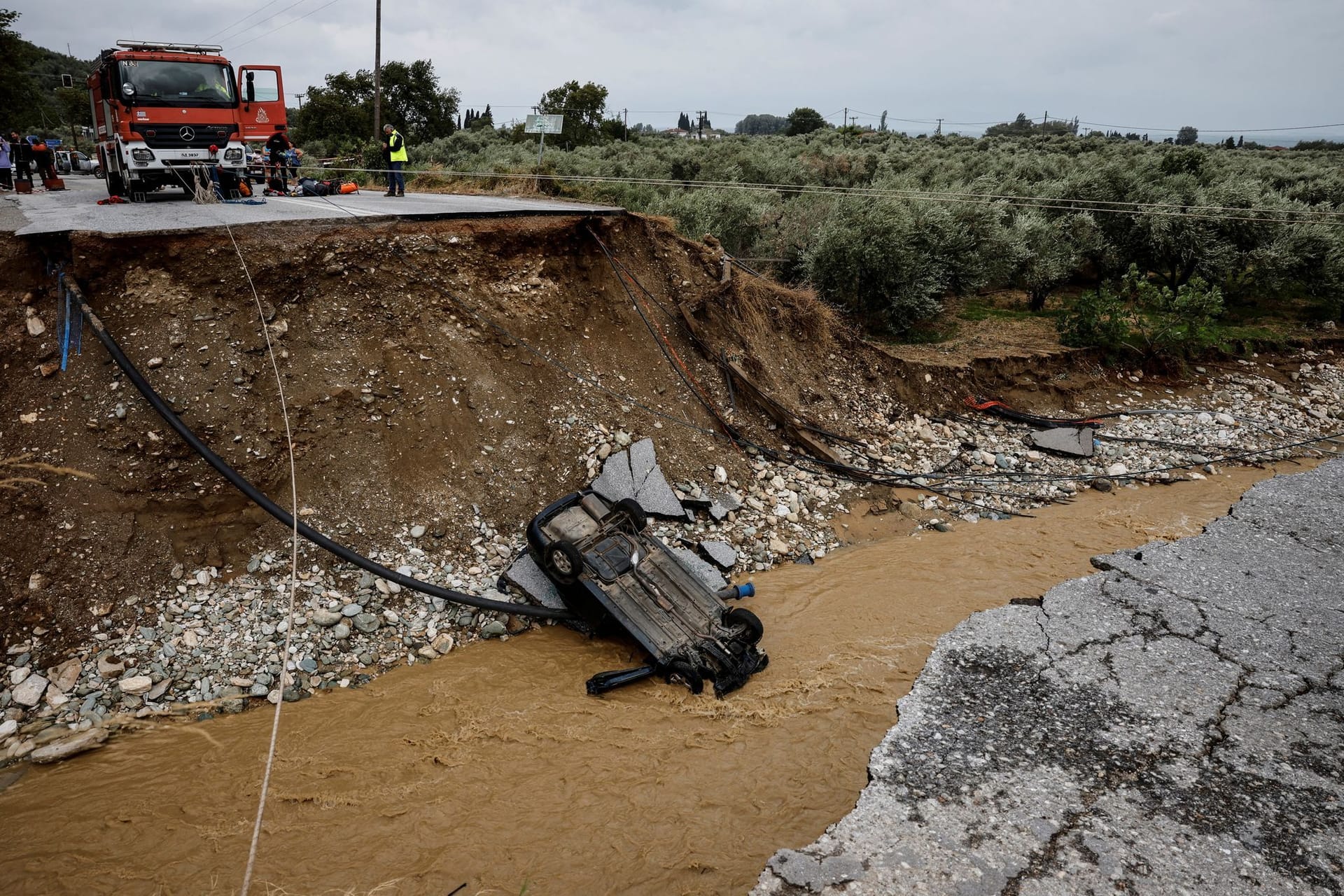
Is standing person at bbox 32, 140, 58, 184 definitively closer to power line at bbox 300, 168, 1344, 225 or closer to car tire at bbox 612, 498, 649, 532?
power line at bbox 300, 168, 1344, 225

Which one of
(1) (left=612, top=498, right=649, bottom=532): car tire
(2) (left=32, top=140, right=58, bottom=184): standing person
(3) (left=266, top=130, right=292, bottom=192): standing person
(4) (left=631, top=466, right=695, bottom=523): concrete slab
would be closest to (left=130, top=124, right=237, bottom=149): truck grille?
(3) (left=266, top=130, right=292, bottom=192): standing person

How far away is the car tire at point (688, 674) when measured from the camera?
5973 millimetres

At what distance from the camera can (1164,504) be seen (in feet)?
32.6

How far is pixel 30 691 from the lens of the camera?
552 cm

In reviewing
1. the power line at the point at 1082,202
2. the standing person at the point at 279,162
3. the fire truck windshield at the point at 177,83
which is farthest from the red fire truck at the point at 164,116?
the power line at the point at 1082,202

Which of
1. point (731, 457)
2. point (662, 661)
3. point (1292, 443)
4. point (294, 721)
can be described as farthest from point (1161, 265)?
point (294, 721)

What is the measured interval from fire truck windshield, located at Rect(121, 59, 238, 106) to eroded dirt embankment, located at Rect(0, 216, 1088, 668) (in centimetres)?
554

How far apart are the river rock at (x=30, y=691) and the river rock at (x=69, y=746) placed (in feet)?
1.40

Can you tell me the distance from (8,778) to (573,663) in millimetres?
4149

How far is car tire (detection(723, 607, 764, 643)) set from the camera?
6227 millimetres

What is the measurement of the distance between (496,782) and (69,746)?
323 centimetres

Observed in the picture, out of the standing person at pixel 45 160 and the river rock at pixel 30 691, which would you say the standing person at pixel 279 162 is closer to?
the standing person at pixel 45 160

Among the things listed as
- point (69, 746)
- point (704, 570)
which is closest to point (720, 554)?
point (704, 570)

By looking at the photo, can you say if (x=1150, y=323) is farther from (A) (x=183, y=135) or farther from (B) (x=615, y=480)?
(A) (x=183, y=135)
